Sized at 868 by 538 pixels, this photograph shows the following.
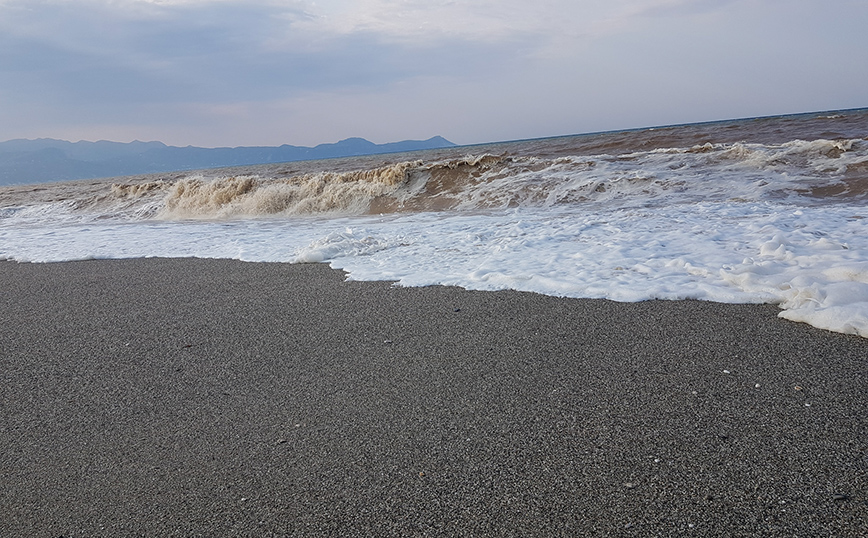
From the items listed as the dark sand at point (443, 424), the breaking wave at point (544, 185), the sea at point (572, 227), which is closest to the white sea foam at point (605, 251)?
the sea at point (572, 227)

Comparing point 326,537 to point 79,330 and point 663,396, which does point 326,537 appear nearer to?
point 663,396

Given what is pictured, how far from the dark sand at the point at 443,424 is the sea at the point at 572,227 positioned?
0.53m

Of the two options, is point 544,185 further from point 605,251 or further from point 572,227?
point 605,251

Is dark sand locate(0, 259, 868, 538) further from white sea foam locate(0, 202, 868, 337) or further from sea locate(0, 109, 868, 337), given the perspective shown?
sea locate(0, 109, 868, 337)

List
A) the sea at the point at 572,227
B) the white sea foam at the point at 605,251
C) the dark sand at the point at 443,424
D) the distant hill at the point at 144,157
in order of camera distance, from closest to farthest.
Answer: the dark sand at the point at 443,424
the white sea foam at the point at 605,251
the sea at the point at 572,227
the distant hill at the point at 144,157

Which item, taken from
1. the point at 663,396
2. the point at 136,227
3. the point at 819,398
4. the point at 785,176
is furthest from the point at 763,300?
the point at 136,227

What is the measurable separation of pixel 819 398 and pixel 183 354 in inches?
120

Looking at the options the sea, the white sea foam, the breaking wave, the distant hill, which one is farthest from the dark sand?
the distant hill

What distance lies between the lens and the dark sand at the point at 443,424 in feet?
5.28

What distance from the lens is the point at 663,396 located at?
2.23 m

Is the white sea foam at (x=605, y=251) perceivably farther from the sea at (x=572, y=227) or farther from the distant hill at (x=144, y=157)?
the distant hill at (x=144, y=157)

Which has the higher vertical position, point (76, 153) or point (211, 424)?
point (76, 153)

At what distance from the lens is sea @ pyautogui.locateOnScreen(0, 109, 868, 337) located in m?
3.87

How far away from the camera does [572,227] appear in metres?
6.43
